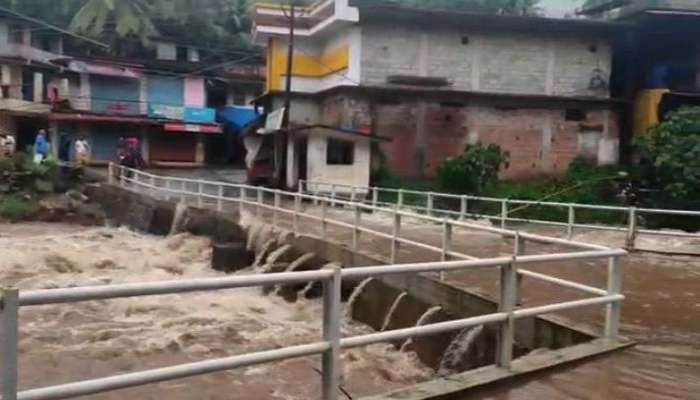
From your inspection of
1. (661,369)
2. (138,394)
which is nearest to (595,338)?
(661,369)

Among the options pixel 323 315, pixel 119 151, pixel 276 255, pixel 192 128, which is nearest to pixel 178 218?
pixel 276 255

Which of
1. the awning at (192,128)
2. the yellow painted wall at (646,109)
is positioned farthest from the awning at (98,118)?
the yellow painted wall at (646,109)

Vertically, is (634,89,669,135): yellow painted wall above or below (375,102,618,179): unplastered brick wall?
above

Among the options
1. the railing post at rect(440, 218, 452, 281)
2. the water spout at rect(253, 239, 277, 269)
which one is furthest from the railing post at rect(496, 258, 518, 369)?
the water spout at rect(253, 239, 277, 269)

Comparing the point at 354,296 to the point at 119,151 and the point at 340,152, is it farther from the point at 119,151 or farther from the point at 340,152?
the point at 119,151

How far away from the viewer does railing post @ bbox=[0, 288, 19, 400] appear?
307 cm

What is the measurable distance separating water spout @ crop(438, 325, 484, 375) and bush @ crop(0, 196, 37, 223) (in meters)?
20.8

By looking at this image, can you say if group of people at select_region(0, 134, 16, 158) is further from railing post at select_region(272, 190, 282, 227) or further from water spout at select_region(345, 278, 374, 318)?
water spout at select_region(345, 278, 374, 318)

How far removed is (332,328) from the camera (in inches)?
165

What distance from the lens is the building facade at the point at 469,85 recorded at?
2769 cm

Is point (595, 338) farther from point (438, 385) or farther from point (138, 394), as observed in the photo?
point (138, 394)

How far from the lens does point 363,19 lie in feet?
89.9

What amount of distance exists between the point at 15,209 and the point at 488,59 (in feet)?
61.4

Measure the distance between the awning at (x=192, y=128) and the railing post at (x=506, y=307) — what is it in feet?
120
